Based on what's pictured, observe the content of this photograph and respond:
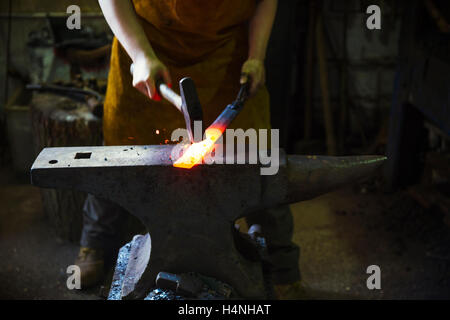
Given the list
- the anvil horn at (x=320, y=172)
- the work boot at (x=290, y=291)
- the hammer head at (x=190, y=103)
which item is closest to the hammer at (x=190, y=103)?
the hammer head at (x=190, y=103)

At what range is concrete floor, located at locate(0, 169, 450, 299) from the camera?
2762 mm

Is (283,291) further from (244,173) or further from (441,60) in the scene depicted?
(441,60)

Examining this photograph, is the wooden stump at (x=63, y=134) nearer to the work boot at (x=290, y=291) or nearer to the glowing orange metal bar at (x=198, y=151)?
the work boot at (x=290, y=291)

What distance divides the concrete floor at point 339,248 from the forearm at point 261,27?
1.36 meters

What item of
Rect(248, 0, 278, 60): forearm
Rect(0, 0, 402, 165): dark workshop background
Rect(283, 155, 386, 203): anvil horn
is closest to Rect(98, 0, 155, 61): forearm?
Rect(248, 0, 278, 60): forearm

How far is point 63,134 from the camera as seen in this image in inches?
112

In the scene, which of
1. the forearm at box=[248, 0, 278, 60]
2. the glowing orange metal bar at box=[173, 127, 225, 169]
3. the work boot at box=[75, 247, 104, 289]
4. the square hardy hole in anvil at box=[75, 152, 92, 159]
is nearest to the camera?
the glowing orange metal bar at box=[173, 127, 225, 169]

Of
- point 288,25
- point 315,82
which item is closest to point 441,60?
point 288,25

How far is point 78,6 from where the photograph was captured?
12.8 ft

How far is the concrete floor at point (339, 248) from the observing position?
276 centimetres

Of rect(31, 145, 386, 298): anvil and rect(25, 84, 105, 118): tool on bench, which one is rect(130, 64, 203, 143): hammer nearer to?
rect(31, 145, 386, 298): anvil

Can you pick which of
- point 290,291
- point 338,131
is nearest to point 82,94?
point 290,291

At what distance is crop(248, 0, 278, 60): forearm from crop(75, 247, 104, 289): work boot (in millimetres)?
1403
